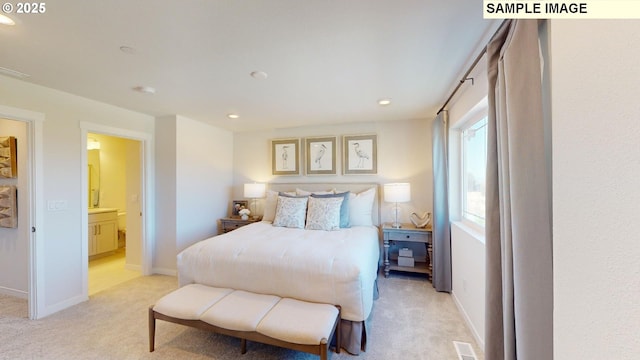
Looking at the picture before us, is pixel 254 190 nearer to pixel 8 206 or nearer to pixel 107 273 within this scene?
A: pixel 107 273

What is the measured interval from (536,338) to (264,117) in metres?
3.51

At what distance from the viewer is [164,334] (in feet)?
7.13

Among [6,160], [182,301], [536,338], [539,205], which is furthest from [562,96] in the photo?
[6,160]

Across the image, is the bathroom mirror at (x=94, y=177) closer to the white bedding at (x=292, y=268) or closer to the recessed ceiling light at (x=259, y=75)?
the white bedding at (x=292, y=268)

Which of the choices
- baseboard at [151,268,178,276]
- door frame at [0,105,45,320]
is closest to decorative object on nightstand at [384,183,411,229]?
baseboard at [151,268,178,276]

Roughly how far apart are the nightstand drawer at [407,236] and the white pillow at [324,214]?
2.59 feet

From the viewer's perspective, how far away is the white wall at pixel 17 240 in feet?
9.11

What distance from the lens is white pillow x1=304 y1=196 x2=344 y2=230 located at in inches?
127

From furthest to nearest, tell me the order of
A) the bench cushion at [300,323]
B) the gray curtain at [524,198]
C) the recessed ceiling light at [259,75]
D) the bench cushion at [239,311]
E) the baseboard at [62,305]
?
the baseboard at [62,305] → the recessed ceiling light at [259,75] → the bench cushion at [239,311] → the bench cushion at [300,323] → the gray curtain at [524,198]

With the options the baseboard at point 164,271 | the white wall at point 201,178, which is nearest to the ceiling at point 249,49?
the white wall at point 201,178

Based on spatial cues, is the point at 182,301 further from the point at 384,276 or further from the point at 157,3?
the point at 384,276

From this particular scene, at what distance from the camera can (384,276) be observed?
347cm

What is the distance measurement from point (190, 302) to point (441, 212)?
2.77 meters

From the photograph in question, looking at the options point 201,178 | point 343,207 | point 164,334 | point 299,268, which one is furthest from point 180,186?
point 299,268
